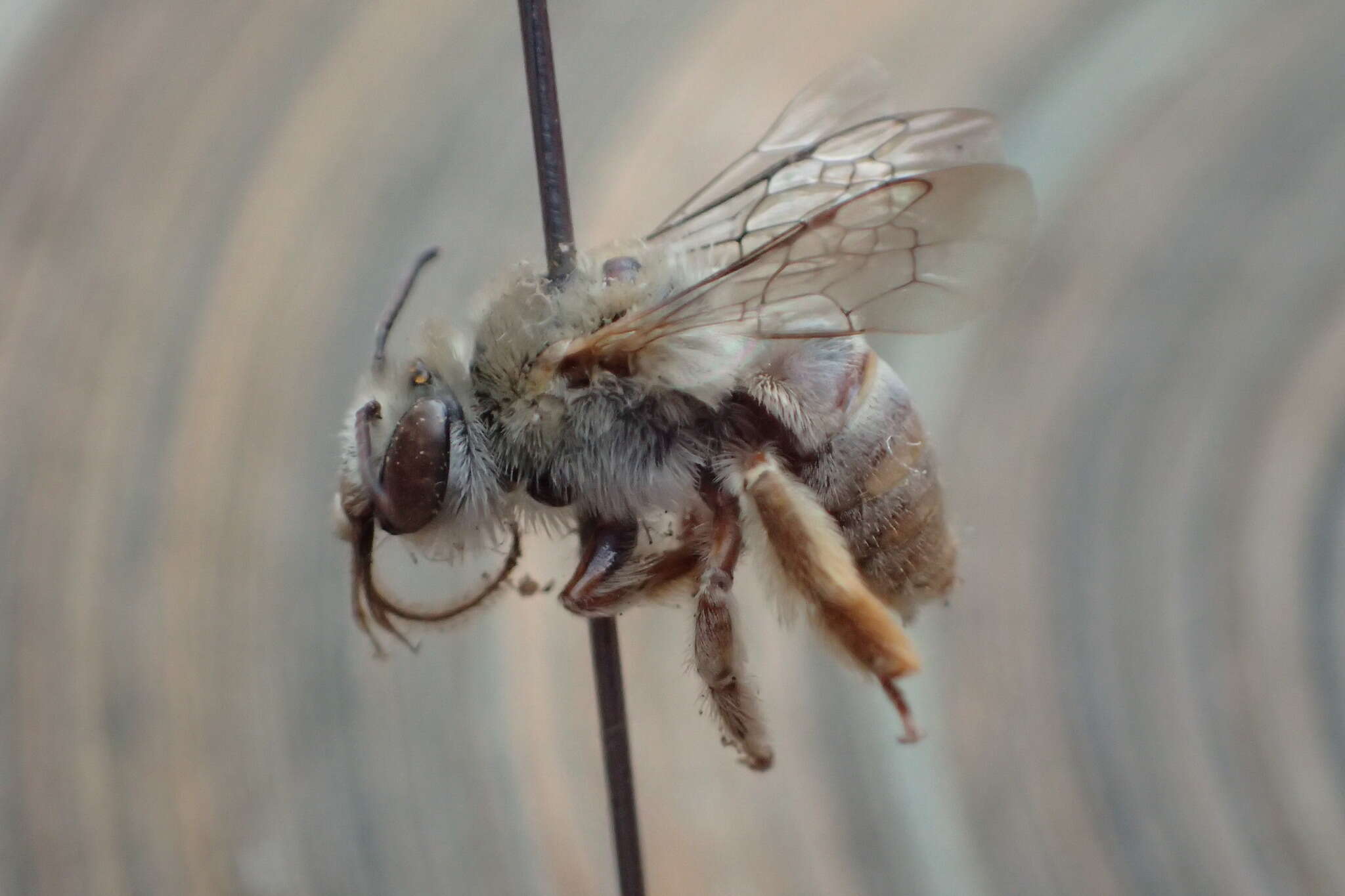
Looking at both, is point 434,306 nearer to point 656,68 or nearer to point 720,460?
point 656,68

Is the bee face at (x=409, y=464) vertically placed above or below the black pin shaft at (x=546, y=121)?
below

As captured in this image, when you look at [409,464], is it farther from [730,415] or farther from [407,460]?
[730,415]

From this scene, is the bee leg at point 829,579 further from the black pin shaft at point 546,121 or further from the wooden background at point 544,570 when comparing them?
the wooden background at point 544,570

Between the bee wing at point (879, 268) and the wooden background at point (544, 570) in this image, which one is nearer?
the bee wing at point (879, 268)

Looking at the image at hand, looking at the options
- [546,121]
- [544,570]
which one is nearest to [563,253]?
[546,121]

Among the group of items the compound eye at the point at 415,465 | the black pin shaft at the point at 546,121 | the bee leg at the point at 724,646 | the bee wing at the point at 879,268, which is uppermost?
the black pin shaft at the point at 546,121

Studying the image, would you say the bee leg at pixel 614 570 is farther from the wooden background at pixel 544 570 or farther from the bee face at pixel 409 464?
the wooden background at pixel 544 570

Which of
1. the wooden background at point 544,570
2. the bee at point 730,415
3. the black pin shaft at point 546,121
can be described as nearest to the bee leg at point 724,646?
the bee at point 730,415
